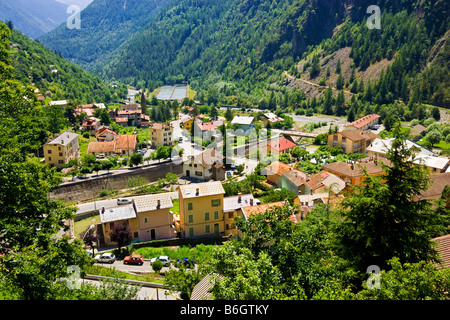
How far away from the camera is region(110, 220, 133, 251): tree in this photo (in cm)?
2180

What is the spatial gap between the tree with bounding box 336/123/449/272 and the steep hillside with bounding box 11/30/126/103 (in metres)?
74.9

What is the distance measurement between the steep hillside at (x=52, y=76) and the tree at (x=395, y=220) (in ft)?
246

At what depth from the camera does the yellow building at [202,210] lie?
24375mm

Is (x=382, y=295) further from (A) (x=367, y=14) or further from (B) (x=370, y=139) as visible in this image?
(A) (x=367, y=14)

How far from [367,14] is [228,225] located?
115 meters

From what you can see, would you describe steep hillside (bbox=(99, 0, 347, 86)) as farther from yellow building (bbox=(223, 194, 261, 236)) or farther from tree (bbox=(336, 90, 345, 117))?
yellow building (bbox=(223, 194, 261, 236))

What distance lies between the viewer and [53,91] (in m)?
77.5

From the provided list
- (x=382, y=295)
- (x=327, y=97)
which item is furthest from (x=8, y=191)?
(x=327, y=97)

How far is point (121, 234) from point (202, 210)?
5824mm

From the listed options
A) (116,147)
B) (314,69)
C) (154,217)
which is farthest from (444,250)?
(314,69)

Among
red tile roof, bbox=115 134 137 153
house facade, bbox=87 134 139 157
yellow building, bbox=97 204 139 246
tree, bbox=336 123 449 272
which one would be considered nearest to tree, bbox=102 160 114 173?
house facade, bbox=87 134 139 157

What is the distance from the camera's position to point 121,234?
71.6 ft

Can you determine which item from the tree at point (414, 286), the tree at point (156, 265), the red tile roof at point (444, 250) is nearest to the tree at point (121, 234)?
the tree at point (156, 265)

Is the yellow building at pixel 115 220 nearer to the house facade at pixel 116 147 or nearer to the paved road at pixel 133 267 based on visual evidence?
the paved road at pixel 133 267
